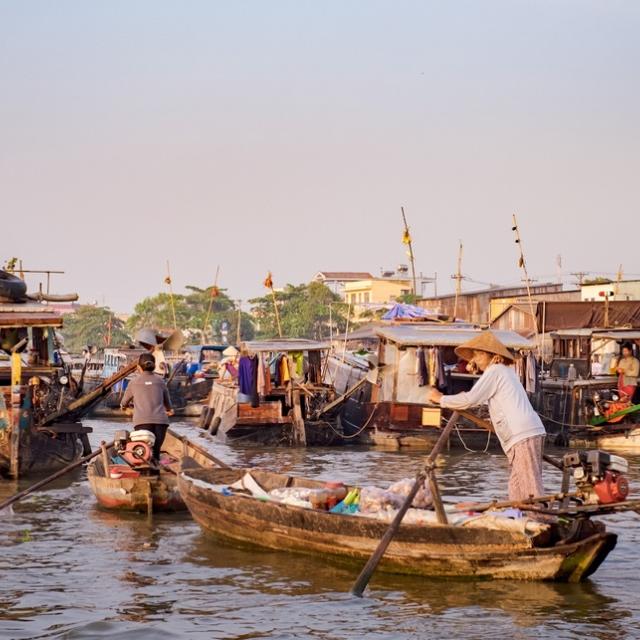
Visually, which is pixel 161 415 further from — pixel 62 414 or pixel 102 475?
pixel 62 414

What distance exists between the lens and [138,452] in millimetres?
12180

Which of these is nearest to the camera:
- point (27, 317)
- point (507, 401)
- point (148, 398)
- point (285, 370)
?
point (507, 401)

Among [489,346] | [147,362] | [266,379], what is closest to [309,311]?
[266,379]

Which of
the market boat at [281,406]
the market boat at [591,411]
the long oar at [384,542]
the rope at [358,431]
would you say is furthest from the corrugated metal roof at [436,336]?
the long oar at [384,542]

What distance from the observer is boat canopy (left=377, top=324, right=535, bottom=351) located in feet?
69.5

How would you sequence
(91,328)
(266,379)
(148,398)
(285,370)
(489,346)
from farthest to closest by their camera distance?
(91,328) < (285,370) < (266,379) < (148,398) < (489,346)

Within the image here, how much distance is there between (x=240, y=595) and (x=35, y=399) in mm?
8388

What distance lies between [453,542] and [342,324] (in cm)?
5890

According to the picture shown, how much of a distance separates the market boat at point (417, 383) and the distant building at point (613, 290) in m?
13.4

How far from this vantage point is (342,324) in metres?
67.7

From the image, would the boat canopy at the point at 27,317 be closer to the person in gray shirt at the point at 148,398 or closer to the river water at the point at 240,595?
the person in gray shirt at the point at 148,398

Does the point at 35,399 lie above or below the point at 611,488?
above

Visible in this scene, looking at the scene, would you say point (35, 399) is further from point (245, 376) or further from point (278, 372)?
point (278, 372)

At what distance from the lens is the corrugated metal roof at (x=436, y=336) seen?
69.6ft
